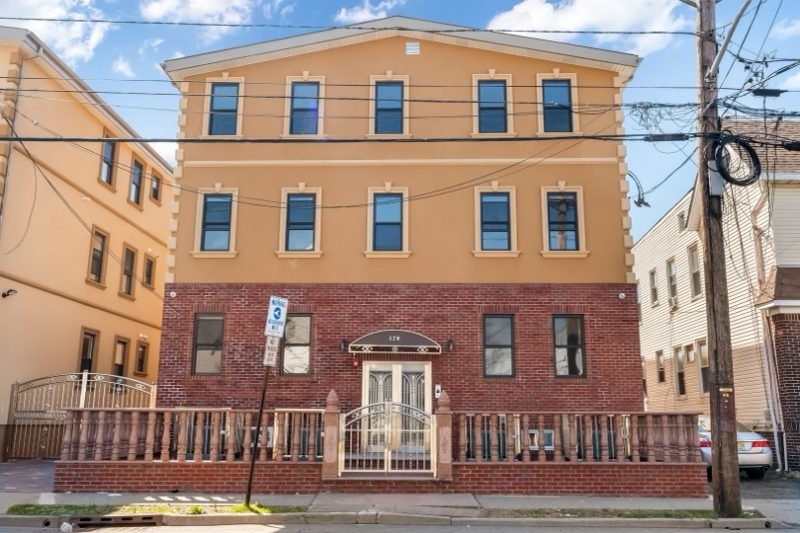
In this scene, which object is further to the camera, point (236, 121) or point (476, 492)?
point (236, 121)

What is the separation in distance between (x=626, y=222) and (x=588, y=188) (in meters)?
1.19

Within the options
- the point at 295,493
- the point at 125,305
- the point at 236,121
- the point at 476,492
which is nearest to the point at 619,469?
the point at 476,492

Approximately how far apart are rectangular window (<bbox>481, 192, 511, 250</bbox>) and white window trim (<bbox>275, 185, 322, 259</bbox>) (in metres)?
3.89

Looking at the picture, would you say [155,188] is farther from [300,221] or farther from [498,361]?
[498,361]

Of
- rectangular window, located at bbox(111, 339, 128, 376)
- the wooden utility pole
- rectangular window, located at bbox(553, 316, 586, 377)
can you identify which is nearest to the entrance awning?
rectangular window, located at bbox(553, 316, 586, 377)


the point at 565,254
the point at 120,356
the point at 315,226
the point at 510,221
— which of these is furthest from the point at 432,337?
the point at 120,356

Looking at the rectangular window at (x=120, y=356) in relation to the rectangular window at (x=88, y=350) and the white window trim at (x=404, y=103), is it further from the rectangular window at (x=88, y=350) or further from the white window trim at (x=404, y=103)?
Result: the white window trim at (x=404, y=103)

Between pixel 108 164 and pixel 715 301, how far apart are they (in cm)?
1843

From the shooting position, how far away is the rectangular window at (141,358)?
2356 cm

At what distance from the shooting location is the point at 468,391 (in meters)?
15.2

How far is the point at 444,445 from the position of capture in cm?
1170

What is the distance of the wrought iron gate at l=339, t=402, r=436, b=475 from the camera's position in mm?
11969

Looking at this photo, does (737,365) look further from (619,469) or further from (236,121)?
(236,121)

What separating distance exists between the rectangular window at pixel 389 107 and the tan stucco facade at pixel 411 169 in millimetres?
191
